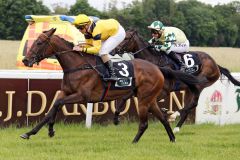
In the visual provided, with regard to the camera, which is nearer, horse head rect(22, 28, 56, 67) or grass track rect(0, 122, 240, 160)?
grass track rect(0, 122, 240, 160)

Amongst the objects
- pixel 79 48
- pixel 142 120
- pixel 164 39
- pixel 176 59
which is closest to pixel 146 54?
pixel 164 39

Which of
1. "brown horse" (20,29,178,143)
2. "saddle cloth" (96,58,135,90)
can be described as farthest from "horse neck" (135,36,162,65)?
"saddle cloth" (96,58,135,90)

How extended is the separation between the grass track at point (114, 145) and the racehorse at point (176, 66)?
67cm

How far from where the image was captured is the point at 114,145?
7660 mm

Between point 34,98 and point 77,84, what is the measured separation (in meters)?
1.80

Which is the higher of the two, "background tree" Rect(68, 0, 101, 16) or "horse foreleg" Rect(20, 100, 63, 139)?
"horse foreleg" Rect(20, 100, 63, 139)

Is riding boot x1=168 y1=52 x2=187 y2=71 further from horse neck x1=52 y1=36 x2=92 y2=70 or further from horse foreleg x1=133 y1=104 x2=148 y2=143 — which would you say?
horse neck x1=52 y1=36 x2=92 y2=70

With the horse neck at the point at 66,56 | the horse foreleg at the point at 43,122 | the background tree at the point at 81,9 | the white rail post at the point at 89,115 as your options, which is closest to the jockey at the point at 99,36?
the horse neck at the point at 66,56

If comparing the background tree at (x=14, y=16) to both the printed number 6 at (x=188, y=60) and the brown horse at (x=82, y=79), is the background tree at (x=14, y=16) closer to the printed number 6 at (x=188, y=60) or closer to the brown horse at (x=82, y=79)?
the printed number 6 at (x=188, y=60)

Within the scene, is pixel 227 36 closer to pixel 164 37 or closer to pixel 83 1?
pixel 83 1

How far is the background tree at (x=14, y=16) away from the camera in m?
53.2

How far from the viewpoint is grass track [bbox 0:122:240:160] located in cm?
683

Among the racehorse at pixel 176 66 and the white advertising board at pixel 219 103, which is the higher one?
the racehorse at pixel 176 66

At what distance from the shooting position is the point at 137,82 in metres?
8.08
